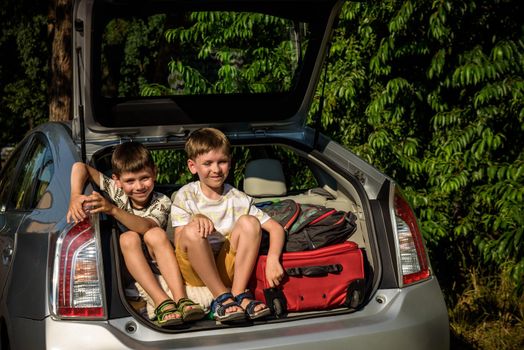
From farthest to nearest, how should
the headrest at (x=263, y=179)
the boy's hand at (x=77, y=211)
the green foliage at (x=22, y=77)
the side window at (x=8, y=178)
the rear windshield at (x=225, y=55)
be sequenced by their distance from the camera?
the green foliage at (x=22, y=77) → the rear windshield at (x=225, y=55) → the side window at (x=8, y=178) → the headrest at (x=263, y=179) → the boy's hand at (x=77, y=211)

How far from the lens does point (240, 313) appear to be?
3.16 meters

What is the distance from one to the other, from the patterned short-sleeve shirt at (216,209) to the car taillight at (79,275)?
657mm

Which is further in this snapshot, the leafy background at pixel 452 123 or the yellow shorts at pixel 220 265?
the leafy background at pixel 452 123

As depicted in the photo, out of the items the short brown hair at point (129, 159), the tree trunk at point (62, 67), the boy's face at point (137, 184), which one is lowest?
the boy's face at point (137, 184)

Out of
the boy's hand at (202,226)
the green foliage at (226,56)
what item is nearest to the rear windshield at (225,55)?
the green foliage at (226,56)

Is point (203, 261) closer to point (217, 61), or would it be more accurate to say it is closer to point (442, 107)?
point (217, 61)

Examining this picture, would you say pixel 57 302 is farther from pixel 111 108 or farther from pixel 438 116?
pixel 438 116

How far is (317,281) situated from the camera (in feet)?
11.3

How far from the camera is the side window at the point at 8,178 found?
4.48m

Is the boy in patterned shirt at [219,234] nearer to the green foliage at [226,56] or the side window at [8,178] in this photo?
Result: the side window at [8,178]

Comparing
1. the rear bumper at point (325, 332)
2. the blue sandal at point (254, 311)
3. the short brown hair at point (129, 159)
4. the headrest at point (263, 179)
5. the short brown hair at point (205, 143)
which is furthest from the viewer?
the headrest at point (263, 179)

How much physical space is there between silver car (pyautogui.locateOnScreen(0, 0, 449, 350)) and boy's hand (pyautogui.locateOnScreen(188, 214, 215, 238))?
0.37 meters

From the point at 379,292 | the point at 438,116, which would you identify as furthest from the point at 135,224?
the point at 438,116

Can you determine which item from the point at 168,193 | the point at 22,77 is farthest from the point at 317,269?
the point at 22,77
